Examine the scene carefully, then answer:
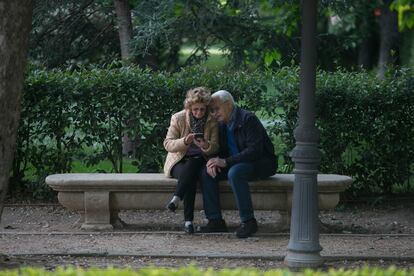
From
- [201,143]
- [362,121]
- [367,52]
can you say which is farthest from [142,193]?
[367,52]

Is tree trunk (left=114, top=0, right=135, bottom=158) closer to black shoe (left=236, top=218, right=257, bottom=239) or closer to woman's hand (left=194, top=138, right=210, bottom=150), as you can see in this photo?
woman's hand (left=194, top=138, right=210, bottom=150)

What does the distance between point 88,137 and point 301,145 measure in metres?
4.20

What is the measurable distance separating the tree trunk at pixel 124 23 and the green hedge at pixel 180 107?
124 inches

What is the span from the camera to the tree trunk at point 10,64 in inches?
281

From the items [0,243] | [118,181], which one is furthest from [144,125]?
[0,243]

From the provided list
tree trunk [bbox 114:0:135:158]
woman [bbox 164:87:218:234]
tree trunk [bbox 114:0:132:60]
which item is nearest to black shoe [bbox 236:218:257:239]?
woman [bbox 164:87:218:234]

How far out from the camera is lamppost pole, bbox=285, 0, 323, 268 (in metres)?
7.68

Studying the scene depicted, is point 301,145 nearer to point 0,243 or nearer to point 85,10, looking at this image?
point 0,243

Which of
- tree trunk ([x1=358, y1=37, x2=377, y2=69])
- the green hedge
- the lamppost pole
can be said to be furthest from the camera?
tree trunk ([x1=358, y1=37, x2=377, y2=69])

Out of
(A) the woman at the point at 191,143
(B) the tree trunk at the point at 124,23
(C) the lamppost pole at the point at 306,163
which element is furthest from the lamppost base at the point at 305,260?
(B) the tree trunk at the point at 124,23

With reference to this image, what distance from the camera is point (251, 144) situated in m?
9.40

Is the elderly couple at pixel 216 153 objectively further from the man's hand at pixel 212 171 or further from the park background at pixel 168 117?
the park background at pixel 168 117

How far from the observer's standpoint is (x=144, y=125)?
448 inches

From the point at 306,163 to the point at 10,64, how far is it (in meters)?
2.44
